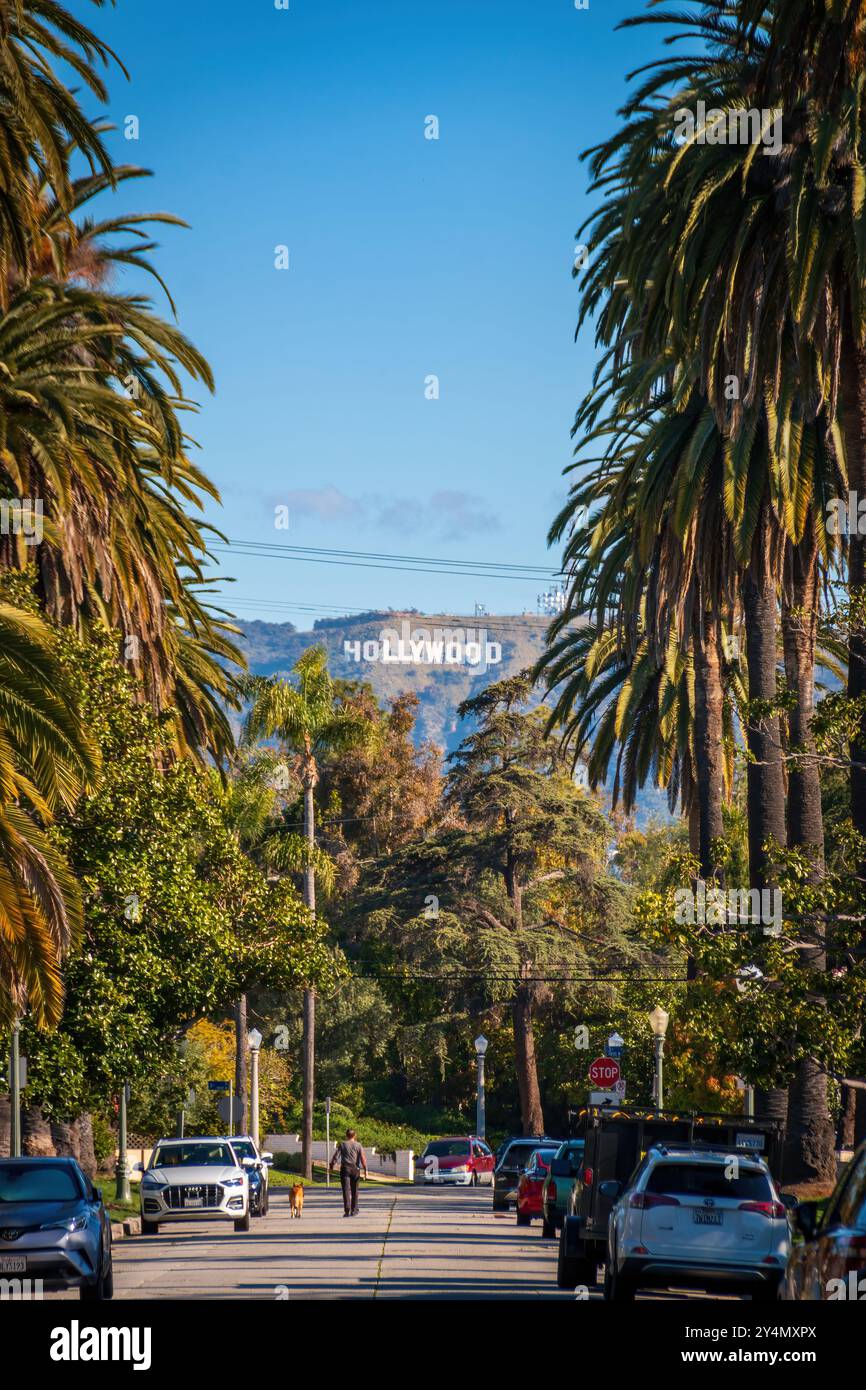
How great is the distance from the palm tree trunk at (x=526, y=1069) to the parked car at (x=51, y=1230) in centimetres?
5086

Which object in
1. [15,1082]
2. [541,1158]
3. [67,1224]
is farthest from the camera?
[541,1158]

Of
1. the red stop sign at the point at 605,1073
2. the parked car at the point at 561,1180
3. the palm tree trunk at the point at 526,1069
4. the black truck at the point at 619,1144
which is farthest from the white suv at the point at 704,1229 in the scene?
the palm tree trunk at the point at 526,1069

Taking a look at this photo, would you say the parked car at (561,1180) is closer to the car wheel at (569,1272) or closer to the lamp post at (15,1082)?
the car wheel at (569,1272)

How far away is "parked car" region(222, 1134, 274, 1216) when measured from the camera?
3662 centimetres

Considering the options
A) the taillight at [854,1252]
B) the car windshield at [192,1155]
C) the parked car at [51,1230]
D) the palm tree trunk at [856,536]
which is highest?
the palm tree trunk at [856,536]

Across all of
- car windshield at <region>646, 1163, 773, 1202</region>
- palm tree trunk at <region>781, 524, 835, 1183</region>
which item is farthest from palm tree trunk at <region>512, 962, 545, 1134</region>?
car windshield at <region>646, 1163, 773, 1202</region>

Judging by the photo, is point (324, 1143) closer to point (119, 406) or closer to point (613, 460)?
point (613, 460)

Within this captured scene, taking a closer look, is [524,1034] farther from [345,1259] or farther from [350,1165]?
[345,1259]

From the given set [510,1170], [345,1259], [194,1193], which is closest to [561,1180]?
[345,1259]

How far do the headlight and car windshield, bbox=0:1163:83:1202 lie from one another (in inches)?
18.1

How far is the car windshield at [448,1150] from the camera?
62.1 metres

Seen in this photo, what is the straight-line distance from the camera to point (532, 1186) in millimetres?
34094

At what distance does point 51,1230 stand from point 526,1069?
53875 mm

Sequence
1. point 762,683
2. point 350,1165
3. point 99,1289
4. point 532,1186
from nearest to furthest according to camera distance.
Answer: point 99,1289
point 762,683
point 532,1186
point 350,1165
